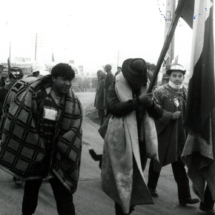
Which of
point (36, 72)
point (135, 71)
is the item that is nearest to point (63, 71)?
point (135, 71)

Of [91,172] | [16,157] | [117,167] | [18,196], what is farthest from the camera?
[91,172]

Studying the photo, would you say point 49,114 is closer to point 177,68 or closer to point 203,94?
point 203,94

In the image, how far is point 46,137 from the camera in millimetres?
4195

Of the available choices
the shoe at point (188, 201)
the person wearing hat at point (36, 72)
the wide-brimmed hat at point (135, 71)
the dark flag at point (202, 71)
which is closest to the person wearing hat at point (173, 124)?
the shoe at point (188, 201)

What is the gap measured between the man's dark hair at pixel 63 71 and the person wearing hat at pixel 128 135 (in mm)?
618

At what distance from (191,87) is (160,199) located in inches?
77.5

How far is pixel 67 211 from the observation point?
4219 millimetres

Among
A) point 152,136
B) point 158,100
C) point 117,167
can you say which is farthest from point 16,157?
point 158,100

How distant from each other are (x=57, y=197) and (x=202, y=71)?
1.88 meters

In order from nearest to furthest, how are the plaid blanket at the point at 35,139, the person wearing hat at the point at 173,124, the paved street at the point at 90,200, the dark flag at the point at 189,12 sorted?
the plaid blanket at the point at 35,139, the dark flag at the point at 189,12, the paved street at the point at 90,200, the person wearing hat at the point at 173,124

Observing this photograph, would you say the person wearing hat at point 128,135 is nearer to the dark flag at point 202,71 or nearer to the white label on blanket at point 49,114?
the dark flag at point 202,71

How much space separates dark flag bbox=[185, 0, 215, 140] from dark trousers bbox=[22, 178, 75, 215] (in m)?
1.49

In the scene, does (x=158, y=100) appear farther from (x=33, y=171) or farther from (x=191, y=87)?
(x=33, y=171)

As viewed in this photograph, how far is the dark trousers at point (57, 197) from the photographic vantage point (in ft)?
13.9
